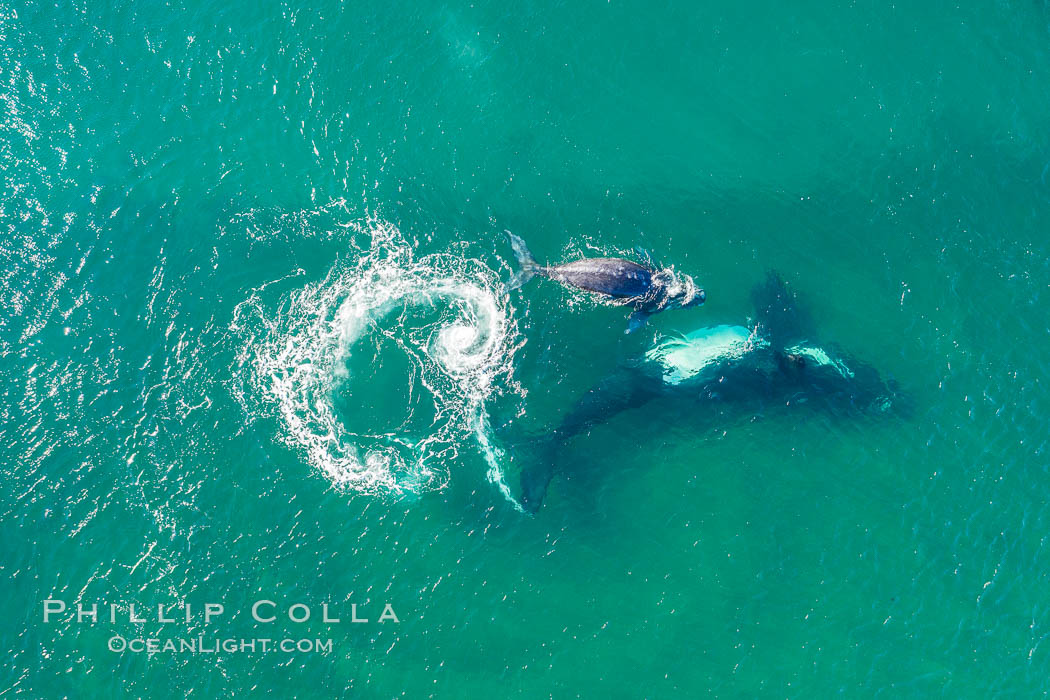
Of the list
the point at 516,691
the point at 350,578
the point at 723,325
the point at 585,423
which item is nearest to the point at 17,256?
the point at 350,578

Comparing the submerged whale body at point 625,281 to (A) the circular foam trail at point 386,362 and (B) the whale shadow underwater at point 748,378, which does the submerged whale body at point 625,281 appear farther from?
(A) the circular foam trail at point 386,362

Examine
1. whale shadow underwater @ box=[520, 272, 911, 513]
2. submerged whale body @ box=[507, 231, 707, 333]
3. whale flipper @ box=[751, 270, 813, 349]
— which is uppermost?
submerged whale body @ box=[507, 231, 707, 333]

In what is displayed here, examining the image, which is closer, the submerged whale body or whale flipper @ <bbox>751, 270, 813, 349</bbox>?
the submerged whale body

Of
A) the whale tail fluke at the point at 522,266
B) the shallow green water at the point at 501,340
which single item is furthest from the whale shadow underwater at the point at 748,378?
the whale tail fluke at the point at 522,266

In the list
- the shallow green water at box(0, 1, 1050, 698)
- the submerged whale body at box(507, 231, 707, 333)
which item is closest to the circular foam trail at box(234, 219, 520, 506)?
the shallow green water at box(0, 1, 1050, 698)

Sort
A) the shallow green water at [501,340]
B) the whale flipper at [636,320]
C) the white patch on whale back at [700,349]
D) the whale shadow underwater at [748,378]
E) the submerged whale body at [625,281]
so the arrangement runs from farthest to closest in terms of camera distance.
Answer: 1. the white patch on whale back at [700,349]
2. the whale flipper at [636,320]
3. the whale shadow underwater at [748,378]
4. the submerged whale body at [625,281]
5. the shallow green water at [501,340]

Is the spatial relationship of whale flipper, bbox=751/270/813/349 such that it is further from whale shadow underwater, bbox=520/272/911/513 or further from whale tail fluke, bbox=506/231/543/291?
whale tail fluke, bbox=506/231/543/291

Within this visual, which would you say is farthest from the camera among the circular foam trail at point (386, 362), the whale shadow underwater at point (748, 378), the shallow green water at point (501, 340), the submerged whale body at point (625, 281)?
the whale shadow underwater at point (748, 378)

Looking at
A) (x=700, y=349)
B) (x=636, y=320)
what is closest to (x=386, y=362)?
(x=636, y=320)
